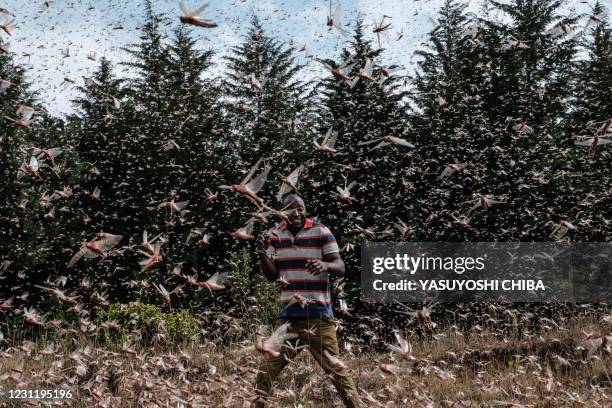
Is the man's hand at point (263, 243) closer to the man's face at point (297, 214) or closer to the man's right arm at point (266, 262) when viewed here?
the man's right arm at point (266, 262)

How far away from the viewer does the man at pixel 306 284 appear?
5102mm

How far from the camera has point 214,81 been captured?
29703mm

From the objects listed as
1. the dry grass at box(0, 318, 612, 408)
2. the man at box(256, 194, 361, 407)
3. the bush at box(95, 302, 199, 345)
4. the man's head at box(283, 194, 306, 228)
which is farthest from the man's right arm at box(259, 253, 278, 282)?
the bush at box(95, 302, 199, 345)

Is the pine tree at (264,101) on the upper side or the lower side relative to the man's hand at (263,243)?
upper

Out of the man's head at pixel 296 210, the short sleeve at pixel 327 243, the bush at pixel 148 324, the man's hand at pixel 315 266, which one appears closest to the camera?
the man's hand at pixel 315 266

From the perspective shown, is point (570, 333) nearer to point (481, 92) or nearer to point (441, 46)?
point (481, 92)

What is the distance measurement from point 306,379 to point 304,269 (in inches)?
102

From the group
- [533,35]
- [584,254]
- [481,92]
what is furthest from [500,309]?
[533,35]

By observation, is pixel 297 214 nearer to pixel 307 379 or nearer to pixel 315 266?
pixel 315 266

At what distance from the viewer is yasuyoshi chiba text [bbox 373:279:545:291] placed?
16328 mm

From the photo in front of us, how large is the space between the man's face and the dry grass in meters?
1.48

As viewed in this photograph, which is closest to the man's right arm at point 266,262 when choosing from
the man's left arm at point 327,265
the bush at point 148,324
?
the man's left arm at point 327,265

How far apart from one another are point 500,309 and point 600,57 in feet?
45.7

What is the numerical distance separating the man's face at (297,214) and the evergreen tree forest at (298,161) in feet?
24.1
